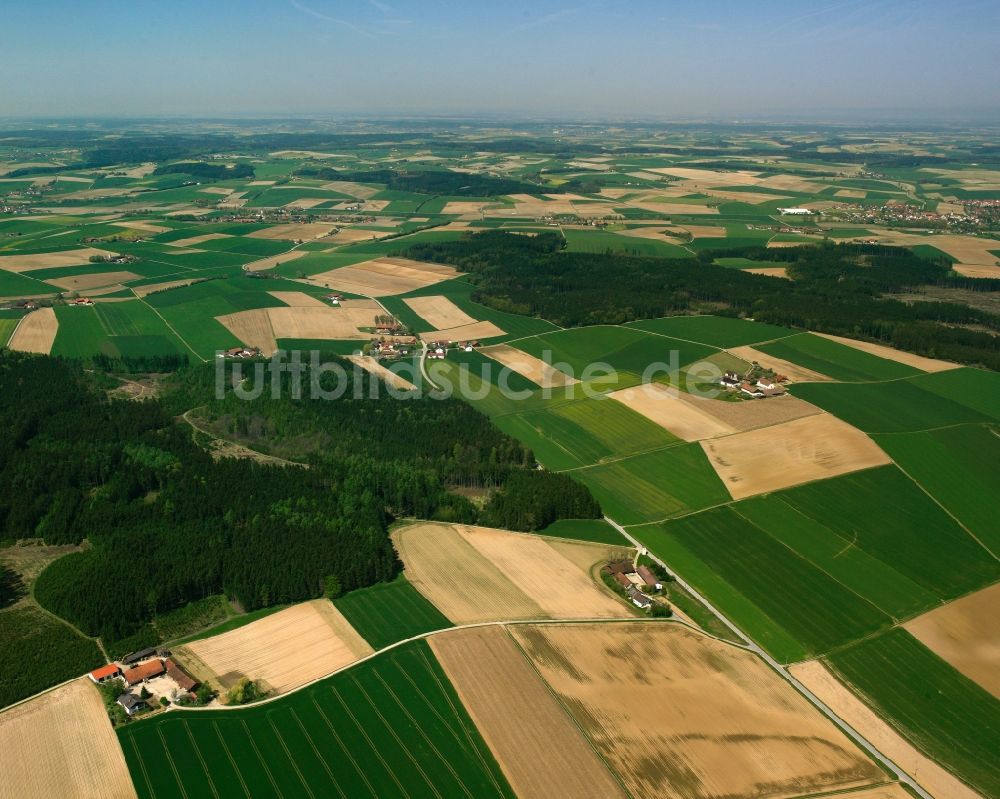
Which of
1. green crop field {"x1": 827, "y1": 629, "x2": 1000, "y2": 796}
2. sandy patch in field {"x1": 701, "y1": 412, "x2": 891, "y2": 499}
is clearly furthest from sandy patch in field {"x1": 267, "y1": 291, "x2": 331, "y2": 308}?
green crop field {"x1": 827, "y1": 629, "x2": 1000, "y2": 796}

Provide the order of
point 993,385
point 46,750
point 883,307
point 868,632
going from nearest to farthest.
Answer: point 46,750 < point 868,632 < point 993,385 < point 883,307

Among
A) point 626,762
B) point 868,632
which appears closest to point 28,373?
point 626,762

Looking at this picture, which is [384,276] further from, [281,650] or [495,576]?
[281,650]

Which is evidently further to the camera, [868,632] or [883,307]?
[883,307]

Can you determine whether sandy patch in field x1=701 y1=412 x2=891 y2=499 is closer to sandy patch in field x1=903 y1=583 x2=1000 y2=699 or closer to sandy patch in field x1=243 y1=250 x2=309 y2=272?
sandy patch in field x1=903 y1=583 x2=1000 y2=699

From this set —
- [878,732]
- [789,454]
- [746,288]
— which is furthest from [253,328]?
[878,732]

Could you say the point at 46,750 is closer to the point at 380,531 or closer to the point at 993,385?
the point at 380,531
